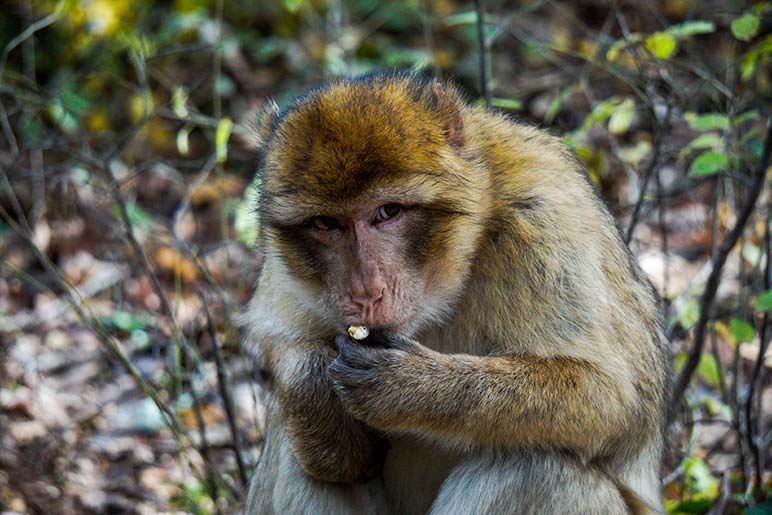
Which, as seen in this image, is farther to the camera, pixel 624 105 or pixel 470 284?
pixel 624 105

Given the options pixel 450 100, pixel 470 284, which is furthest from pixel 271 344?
pixel 450 100

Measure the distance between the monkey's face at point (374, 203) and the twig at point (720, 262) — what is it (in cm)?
125

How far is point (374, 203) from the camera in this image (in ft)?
11.7

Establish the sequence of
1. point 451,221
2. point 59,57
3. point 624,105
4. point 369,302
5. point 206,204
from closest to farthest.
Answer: point 369,302 < point 451,221 < point 624,105 < point 206,204 < point 59,57

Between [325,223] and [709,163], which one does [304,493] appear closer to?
[325,223]

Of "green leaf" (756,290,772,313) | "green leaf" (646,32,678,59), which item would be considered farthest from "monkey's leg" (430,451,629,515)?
"green leaf" (646,32,678,59)

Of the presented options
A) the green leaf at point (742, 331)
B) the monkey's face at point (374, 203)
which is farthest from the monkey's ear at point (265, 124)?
the green leaf at point (742, 331)

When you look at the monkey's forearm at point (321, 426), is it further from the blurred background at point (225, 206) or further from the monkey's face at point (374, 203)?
the blurred background at point (225, 206)

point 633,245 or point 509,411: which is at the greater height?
point 633,245

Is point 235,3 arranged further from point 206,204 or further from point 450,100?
point 450,100

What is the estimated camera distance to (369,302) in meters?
3.48

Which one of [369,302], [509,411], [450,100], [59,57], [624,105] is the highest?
[59,57]

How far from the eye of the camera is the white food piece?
11.7 feet

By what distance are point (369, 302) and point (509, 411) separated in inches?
25.6
